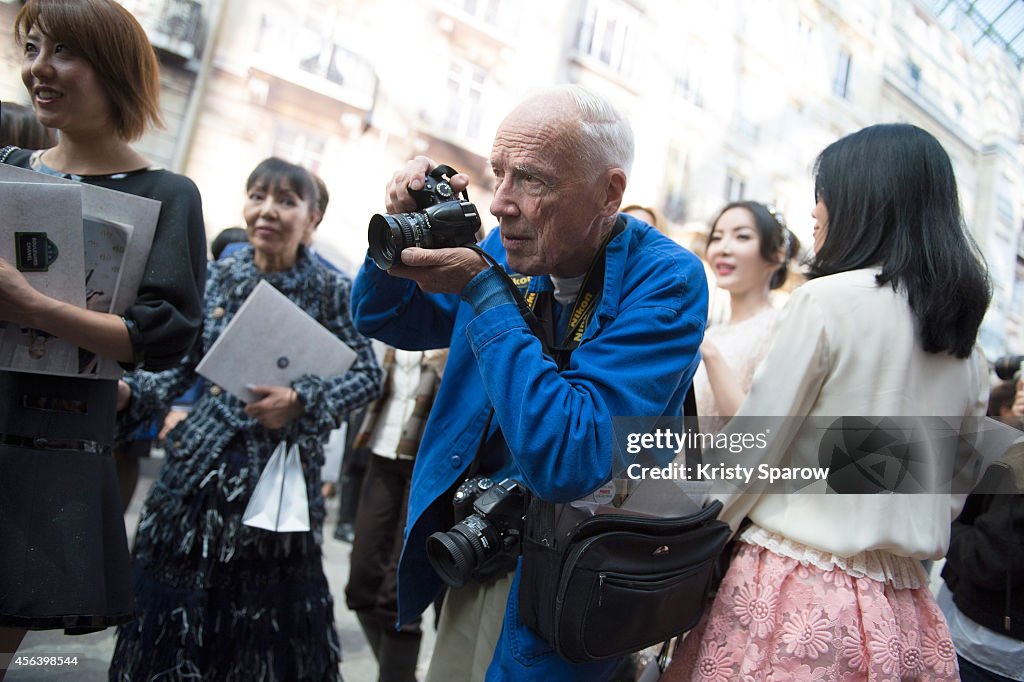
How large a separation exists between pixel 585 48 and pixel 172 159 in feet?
17.4

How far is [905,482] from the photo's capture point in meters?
1.26

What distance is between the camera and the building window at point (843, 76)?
28.7 ft

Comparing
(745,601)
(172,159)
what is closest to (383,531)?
(745,601)

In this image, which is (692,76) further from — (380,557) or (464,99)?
(380,557)

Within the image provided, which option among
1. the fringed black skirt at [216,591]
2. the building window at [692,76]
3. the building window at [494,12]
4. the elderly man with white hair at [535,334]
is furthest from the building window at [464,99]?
the elderly man with white hair at [535,334]

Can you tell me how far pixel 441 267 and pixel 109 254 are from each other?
0.79m

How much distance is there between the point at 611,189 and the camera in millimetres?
1245

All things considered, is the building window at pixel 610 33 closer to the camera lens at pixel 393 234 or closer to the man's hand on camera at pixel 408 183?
the man's hand on camera at pixel 408 183

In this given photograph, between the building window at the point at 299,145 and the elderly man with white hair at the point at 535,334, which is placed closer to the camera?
the elderly man with white hair at the point at 535,334

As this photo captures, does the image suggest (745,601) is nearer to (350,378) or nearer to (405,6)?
(350,378)

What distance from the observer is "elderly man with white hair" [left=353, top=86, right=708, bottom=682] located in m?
1.02

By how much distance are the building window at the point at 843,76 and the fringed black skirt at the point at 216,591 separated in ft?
31.2

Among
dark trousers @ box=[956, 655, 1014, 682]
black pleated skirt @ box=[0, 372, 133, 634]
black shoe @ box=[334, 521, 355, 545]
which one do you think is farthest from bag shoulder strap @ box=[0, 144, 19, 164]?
black shoe @ box=[334, 521, 355, 545]

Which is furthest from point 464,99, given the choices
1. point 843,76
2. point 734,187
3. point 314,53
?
point 843,76
